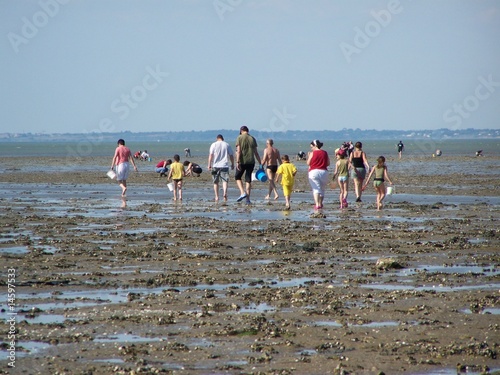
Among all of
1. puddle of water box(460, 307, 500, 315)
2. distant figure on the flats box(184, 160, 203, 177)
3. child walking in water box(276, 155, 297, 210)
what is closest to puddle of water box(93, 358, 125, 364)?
puddle of water box(460, 307, 500, 315)

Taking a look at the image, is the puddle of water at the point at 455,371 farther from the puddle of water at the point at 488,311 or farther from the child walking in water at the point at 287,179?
the child walking in water at the point at 287,179

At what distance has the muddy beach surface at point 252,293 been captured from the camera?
23.8 feet

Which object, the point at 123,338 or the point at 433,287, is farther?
the point at 433,287

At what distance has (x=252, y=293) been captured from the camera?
998cm

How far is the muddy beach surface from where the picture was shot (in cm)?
727

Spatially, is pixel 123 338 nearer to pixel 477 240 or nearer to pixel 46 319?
pixel 46 319

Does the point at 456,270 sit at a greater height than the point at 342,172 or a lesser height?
lesser

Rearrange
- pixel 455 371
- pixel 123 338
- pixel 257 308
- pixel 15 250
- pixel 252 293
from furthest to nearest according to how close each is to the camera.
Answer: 1. pixel 15 250
2. pixel 252 293
3. pixel 257 308
4. pixel 123 338
5. pixel 455 371

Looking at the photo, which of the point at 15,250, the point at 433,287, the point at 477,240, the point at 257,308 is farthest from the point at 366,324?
the point at 15,250

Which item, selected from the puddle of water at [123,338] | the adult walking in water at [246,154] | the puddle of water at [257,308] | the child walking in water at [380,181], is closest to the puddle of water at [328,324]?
the puddle of water at [257,308]

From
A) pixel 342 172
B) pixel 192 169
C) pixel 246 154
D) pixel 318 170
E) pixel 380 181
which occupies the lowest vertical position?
pixel 192 169

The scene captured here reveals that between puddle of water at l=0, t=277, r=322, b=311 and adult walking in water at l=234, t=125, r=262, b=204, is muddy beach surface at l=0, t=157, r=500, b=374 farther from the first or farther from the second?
adult walking in water at l=234, t=125, r=262, b=204

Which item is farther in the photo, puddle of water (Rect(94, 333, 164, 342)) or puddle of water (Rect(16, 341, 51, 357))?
puddle of water (Rect(94, 333, 164, 342))

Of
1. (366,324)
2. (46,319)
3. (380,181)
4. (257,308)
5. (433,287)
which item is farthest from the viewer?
(380,181)
